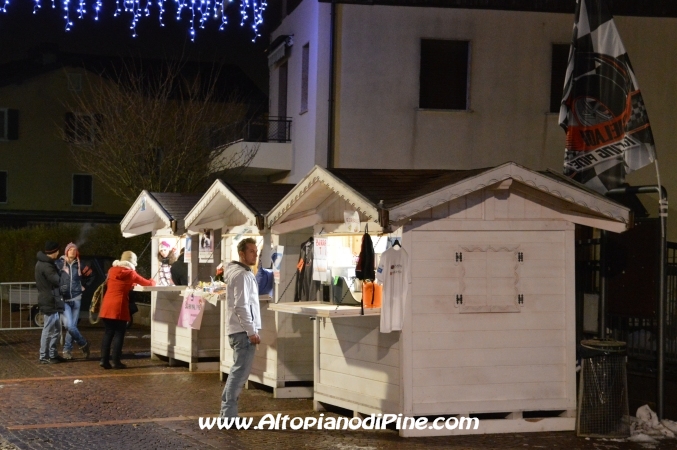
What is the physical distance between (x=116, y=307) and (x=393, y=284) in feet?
21.0

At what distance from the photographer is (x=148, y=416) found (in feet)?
36.5

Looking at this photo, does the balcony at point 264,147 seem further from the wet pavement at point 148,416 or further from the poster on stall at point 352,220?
the poster on stall at point 352,220

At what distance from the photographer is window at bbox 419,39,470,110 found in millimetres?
21578

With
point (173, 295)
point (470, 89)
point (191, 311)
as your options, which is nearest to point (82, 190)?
point (470, 89)

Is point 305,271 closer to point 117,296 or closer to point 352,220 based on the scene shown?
point 352,220

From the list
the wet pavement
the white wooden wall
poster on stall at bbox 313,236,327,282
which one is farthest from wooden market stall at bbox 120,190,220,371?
the white wooden wall

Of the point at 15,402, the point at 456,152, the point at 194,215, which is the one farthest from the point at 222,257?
the point at 456,152

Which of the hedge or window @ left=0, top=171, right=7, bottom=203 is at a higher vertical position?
window @ left=0, top=171, right=7, bottom=203

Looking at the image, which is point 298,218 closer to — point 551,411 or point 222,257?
point 222,257

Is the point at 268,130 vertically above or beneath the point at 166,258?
above

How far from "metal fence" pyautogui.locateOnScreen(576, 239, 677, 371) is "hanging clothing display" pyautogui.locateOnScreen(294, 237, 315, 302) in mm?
3428

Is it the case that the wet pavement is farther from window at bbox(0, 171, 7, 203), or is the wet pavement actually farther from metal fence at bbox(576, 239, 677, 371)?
window at bbox(0, 171, 7, 203)

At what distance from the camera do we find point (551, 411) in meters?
10.7

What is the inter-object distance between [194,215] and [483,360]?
5675 mm
